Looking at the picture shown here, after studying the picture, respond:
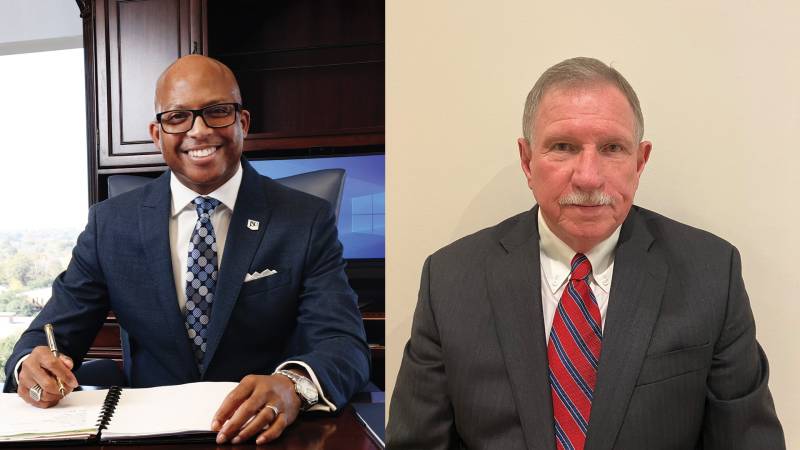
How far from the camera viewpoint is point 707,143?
3.59 feet

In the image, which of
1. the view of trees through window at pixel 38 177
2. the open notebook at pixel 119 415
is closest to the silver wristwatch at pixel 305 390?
the open notebook at pixel 119 415

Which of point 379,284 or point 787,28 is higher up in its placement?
point 787,28

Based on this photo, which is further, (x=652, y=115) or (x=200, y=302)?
(x=200, y=302)

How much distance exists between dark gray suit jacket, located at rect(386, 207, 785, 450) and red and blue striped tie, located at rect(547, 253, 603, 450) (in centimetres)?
2

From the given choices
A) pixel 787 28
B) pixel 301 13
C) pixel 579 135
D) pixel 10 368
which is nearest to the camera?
pixel 579 135

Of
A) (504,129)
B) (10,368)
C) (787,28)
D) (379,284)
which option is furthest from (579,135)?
(379,284)

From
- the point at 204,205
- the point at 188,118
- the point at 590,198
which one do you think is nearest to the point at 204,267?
the point at 204,205

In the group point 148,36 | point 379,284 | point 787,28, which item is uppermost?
point 148,36

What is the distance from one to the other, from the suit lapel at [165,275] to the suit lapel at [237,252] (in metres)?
0.07

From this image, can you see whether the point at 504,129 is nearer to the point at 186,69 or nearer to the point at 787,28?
the point at 787,28

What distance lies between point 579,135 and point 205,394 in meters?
0.76

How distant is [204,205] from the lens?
161cm

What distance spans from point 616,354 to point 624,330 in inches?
1.4

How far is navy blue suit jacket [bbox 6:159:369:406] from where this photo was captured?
1515mm
